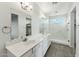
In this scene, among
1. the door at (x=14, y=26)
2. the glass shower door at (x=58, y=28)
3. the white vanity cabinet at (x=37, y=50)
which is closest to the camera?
the door at (x=14, y=26)

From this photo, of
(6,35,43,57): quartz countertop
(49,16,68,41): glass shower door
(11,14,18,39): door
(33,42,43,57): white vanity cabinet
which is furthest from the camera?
(49,16,68,41): glass shower door

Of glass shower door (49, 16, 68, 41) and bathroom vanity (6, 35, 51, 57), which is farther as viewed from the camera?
glass shower door (49, 16, 68, 41)

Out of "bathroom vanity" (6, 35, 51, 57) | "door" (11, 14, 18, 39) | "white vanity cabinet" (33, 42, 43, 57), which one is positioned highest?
"door" (11, 14, 18, 39)

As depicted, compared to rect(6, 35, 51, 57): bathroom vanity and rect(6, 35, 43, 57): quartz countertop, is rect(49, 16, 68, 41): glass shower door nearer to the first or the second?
rect(6, 35, 51, 57): bathroom vanity

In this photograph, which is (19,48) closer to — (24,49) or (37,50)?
(24,49)

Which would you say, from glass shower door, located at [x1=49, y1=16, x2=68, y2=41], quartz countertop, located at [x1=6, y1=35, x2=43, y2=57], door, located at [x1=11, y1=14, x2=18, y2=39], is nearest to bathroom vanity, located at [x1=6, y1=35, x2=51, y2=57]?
quartz countertop, located at [x1=6, y1=35, x2=43, y2=57]

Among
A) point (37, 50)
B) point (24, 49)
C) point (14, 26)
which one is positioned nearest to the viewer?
point (24, 49)

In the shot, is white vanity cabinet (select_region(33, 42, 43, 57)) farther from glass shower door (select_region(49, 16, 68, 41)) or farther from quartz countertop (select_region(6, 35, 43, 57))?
glass shower door (select_region(49, 16, 68, 41))

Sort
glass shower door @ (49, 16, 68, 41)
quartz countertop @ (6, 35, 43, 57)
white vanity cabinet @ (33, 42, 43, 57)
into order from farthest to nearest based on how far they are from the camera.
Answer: glass shower door @ (49, 16, 68, 41), white vanity cabinet @ (33, 42, 43, 57), quartz countertop @ (6, 35, 43, 57)

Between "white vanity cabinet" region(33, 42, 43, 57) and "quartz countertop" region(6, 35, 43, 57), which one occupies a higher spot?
"quartz countertop" region(6, 35, 43, 57)

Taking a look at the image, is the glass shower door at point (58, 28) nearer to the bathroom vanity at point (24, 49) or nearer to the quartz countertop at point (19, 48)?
the bathroom vanity at point (24, 49)

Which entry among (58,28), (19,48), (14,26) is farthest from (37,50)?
(58,28)

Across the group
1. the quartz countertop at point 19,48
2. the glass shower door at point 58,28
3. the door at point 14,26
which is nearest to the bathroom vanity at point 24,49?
the quartz countertop at point 19,48

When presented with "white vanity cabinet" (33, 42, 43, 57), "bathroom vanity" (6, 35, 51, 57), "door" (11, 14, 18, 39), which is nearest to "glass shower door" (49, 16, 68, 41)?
"white vanity cabinet" (33, 42, 43, 57)
